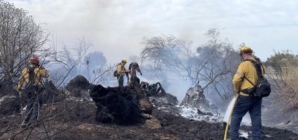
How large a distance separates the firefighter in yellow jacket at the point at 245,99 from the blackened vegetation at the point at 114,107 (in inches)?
125

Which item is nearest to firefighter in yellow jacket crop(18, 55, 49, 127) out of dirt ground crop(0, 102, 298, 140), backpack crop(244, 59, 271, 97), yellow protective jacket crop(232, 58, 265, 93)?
dirt ground crop(0, 102, 298, 140)

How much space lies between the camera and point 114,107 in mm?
10211

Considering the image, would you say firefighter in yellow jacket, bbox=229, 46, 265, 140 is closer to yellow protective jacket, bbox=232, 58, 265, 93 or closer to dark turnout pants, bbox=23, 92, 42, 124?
yellow protective jacket, bbox=232, 58, 265, 93

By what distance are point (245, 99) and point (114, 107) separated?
3472mm

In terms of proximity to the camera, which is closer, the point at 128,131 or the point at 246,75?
the point at 246,75

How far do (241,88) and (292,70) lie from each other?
1071 cm

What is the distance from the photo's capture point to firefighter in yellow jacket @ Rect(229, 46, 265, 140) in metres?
7.73

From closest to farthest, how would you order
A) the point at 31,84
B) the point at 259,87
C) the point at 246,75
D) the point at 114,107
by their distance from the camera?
1. the point at 31,84
2. the point at 259,87
3. the point at 246,75
4. the point at 114,107

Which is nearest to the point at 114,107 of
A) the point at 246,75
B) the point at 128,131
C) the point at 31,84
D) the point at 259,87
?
the point at 128,131

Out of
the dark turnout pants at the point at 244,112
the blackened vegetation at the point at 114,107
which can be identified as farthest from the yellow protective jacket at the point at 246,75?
the blackened vegetation at the point at 114,107

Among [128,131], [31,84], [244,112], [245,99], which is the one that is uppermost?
[31,84]

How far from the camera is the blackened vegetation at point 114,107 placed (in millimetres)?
10117

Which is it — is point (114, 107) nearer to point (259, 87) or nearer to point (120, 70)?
point (259, 87)

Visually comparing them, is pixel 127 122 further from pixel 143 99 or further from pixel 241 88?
pixel 241 88
